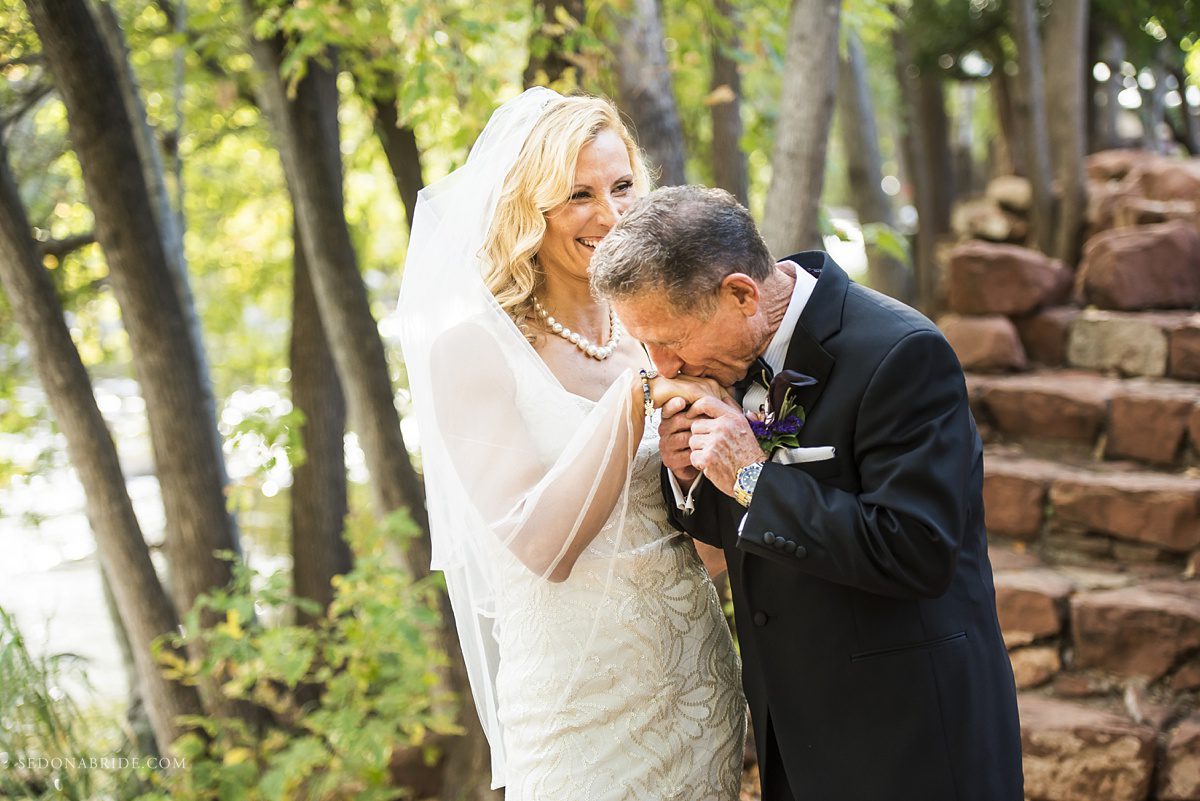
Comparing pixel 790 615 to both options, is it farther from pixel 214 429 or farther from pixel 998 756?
pixel 214 429

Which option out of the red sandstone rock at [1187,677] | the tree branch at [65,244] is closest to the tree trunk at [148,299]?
the tree branch at [65,244]

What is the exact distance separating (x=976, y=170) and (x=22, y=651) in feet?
56.2

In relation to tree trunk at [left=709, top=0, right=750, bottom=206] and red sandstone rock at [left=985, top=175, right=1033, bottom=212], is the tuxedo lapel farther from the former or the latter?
red sandstone rock at [left=985, top=175, right=1033, bottom=212]

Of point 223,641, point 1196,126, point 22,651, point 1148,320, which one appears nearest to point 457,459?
point 22,651

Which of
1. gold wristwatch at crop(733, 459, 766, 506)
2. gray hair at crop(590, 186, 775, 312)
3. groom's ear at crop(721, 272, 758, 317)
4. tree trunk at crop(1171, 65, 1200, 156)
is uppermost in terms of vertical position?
gray hair at crop(590, 186, 775, 312)

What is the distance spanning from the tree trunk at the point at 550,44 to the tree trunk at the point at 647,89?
22 centimetres

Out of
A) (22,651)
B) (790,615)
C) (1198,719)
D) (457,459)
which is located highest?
(457,459)

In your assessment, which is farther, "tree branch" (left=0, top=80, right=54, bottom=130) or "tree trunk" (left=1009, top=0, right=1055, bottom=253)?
"tree trunk" (left=1009, top=0, right=1055, bottom=253)

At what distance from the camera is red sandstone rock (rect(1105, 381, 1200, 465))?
16.8 feet

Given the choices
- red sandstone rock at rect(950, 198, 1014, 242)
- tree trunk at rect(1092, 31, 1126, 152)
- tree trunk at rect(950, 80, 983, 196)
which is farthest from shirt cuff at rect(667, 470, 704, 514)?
tree trunk at rect(950, 80, 983, 196)

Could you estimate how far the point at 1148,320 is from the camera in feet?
19.0

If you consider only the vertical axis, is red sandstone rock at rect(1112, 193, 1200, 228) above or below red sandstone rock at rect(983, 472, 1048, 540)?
above

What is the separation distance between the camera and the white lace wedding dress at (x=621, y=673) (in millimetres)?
2318

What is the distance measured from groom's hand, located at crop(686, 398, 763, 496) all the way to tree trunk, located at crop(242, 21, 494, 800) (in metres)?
3.38
